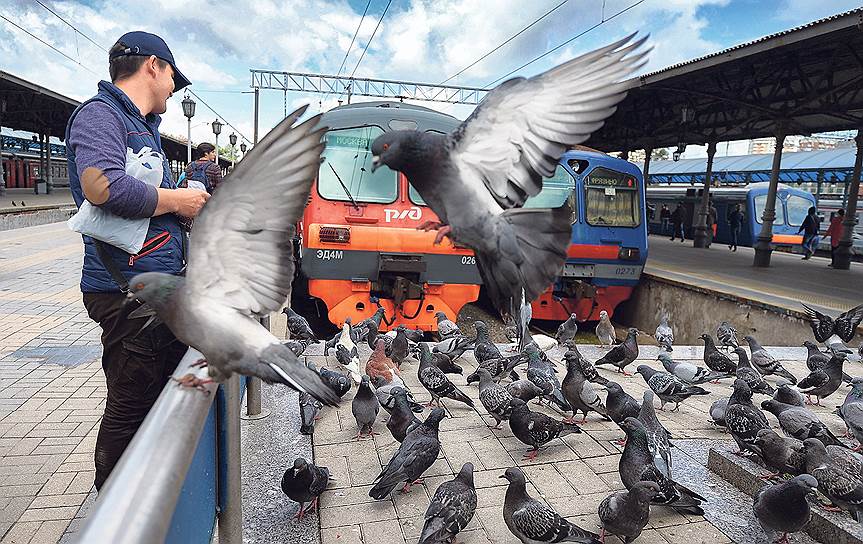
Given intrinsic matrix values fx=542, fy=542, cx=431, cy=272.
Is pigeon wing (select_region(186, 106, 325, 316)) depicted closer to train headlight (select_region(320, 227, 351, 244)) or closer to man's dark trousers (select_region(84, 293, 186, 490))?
man's dark trousers (select_region(84, 293, 186, 490))

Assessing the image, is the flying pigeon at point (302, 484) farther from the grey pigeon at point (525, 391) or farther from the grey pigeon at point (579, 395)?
the grey pigeon at point (579, 395)

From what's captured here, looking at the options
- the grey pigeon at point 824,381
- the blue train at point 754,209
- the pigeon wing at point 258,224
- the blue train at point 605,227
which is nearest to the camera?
the pigeon wing at point 258,224

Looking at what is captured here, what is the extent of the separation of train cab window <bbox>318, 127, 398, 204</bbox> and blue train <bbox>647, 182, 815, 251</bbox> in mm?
19723

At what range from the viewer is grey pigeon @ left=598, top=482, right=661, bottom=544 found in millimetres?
3320

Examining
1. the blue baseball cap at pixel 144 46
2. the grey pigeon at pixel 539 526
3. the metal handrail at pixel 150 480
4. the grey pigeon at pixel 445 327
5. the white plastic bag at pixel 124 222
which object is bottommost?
the grey pigeon at pixel 539 526

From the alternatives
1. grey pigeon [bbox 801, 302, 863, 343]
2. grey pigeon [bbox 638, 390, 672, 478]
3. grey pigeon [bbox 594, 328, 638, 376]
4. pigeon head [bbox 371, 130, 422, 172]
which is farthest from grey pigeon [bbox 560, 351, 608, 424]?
grey pigeon [bbox 801, 302, 863, 343]

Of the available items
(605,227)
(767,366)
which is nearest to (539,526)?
(767,366)

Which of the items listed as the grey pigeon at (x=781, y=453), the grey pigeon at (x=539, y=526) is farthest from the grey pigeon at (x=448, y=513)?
the grey pigeon at (x=781, y=453)

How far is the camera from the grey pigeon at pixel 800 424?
14.5 ft

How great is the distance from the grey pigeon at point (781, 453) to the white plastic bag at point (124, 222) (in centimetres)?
444

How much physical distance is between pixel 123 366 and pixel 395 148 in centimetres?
178

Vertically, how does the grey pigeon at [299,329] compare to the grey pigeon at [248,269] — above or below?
below

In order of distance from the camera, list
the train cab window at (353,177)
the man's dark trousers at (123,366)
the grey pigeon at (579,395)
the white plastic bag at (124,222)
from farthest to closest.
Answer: the train cab window at (353,177), the grey pigeon at (579,395), the man's dark trousers at (123,366), the white plastic bag at (124,222)

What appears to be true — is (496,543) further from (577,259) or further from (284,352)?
(577,259)
